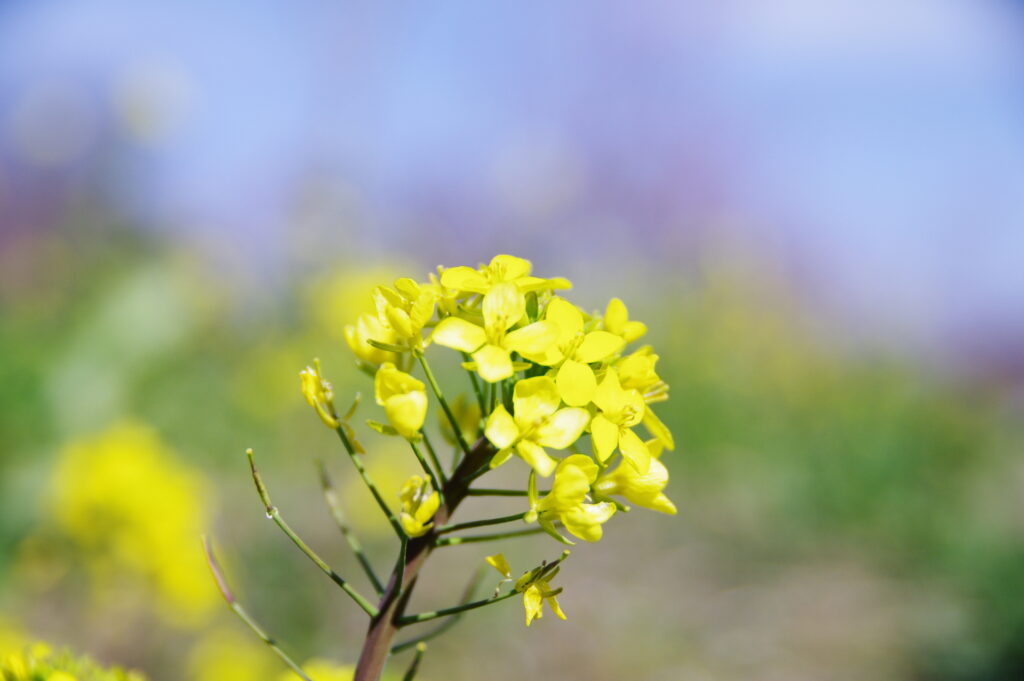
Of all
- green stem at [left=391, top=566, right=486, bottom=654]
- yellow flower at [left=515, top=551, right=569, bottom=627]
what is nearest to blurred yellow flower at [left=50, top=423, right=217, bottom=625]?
green stem at [left=391, top=566, right=486, bottom=654]

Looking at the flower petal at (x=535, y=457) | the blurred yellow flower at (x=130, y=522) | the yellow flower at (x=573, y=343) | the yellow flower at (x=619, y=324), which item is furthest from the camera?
the blurred yellow flower at (x=130, y=522)

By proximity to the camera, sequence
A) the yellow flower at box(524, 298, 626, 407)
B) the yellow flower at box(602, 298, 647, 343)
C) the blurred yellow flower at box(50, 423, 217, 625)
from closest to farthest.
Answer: the yellow flower at box(524, 298, 626, 407), the yellow flower at box(602, 298, 647, 343), the blurred yellow flower at box(50, 423, 217, 625)

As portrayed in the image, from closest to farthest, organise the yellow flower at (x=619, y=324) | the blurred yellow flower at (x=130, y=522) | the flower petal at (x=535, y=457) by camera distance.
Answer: the flower petal at (x=535, y=457)
the yellow flower at (x=619, y=324)
the blurred yellow flower at (x=130, y=522)

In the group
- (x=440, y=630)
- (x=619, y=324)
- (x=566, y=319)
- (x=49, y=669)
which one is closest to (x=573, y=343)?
(x=566, y=319)

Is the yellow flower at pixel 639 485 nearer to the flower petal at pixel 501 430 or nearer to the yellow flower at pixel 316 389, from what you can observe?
the flower petal at pixel 501 430

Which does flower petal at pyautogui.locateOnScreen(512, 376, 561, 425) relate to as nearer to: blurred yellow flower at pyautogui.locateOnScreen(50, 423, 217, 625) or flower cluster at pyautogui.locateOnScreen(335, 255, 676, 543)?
flower cluster at pyautogui.locateOnScreen(335, 255, 676, 543)

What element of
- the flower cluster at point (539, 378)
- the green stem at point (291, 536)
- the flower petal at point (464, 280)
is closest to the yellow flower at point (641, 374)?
the flower cluster at point (539, 378)

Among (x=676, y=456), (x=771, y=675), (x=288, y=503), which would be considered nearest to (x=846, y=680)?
(x=771, y=675)

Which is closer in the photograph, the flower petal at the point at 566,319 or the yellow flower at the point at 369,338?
the flower petal at the point at 566,319
